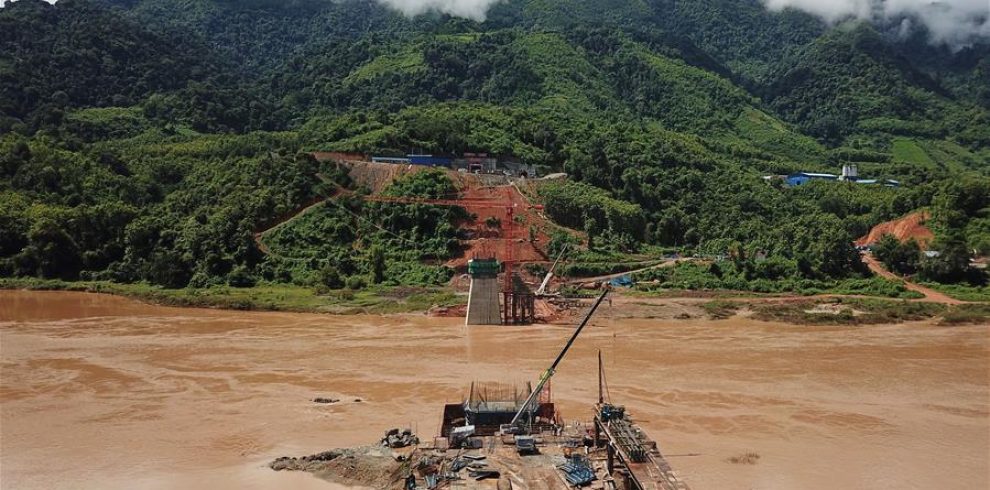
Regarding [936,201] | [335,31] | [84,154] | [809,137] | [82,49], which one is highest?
[335,31]

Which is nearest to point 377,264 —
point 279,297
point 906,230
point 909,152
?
point 279,297

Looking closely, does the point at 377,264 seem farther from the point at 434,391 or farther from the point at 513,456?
the point at 513,456

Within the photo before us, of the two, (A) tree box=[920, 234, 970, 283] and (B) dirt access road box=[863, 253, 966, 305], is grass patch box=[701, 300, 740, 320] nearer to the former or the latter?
(B) dirt access road box=[863, 253, 966, 305]

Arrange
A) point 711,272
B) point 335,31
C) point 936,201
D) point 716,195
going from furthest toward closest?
point 335,31
point 716,195
point 936,201
point 711,272

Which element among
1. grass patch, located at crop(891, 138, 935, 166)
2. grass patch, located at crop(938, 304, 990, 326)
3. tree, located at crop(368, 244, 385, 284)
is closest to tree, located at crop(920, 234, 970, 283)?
grass patch, located at crop(938, 304, 990, 326)

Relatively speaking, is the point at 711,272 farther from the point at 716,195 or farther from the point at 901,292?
the point at 716,195

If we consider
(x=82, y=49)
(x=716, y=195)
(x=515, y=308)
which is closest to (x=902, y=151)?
(x=716, y=195)

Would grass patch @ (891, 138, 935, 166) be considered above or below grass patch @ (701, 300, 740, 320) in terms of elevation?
above
